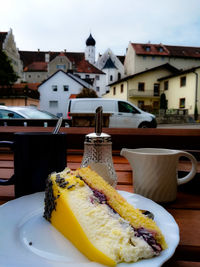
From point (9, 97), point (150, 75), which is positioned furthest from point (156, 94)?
point (9, 97)

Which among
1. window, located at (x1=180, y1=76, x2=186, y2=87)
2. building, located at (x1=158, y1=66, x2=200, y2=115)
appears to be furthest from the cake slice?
window, located at (x1=180, y1=76, x2=186, y2=87)

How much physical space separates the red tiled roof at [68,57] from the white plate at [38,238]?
38068 mm

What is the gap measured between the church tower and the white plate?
47217 millimetres

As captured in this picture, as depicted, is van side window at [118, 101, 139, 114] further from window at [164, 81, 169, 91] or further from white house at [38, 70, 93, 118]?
window at [164, 81, 169, 91]

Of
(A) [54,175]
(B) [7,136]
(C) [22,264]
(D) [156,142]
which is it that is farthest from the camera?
(B) [7,136]

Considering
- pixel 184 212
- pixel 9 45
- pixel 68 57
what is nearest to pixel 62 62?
pixel 68 57

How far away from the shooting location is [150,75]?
950 inches

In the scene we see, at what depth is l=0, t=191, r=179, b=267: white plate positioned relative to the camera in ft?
1.02

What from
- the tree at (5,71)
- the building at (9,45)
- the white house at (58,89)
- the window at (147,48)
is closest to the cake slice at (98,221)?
the tree at (5,71)

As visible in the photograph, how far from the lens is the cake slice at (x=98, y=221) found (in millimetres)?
323

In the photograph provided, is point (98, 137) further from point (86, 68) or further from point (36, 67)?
point (36, 67)

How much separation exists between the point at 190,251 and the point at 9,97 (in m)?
21.1

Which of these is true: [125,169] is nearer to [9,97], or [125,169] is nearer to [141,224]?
[141,224]

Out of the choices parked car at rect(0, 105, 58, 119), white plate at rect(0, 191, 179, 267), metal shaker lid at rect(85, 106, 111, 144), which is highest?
parked car at rect(0, 105, 58, 119)
